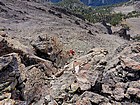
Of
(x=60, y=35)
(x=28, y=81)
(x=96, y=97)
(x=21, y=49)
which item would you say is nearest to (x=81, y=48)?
(x=60, y=35)

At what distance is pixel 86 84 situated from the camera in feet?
70.6

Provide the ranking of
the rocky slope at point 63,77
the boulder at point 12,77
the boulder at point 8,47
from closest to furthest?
the rocky slope at point 63,77 → the boulder at point 12,77 → the boulder at point 8,47

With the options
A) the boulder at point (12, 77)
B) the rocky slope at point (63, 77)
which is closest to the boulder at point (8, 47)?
the rocky slope at point (63, 77)

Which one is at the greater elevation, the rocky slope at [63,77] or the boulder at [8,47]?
the boulder at [8,47]

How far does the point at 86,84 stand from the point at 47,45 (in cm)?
973

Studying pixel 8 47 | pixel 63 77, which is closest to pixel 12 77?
pixel 63 77

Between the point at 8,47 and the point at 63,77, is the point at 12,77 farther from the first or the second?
the point at 8,47

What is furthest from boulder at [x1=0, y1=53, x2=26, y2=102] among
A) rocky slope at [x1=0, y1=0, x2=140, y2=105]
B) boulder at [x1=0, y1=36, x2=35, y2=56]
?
boulder at [x1=0, y1=36, x2=35, y2=56]

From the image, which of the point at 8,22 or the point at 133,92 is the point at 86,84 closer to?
the point at 133,92

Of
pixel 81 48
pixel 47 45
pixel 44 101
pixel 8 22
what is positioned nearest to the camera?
pixel 44 101

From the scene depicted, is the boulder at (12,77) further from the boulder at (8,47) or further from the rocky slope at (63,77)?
the boulder at (8,47)

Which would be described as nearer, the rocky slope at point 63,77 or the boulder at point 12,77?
the rocky slope at point 63,77

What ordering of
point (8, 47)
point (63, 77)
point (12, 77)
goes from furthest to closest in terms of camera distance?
point (8, 47), point (63, 77), point (12, 77)

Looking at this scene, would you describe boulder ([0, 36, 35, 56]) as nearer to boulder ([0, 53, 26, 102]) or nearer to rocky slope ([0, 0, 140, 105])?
rocky slope ([0, 0, 140, 105])
